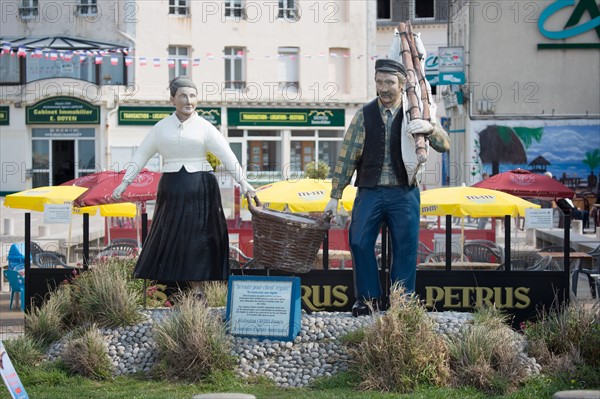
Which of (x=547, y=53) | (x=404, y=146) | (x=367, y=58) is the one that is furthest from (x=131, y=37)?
(x=404, y=146)

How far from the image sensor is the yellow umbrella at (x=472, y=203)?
15.3m

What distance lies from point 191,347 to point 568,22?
30593 millimetres

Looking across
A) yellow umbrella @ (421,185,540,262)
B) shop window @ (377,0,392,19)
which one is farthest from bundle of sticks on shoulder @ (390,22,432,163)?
shop window @ (377,0,392,19)

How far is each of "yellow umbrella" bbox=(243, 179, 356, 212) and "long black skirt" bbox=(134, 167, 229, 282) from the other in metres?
6.52

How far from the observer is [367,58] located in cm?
4172

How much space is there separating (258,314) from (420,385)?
171 centimetres

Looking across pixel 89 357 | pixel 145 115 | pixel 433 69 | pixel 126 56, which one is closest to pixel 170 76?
pixel 145 115

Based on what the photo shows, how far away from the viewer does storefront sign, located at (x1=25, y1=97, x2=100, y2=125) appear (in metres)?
40.5

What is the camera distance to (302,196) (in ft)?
54.9

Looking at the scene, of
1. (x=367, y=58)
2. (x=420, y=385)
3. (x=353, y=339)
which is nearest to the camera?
(x=420, y=385)

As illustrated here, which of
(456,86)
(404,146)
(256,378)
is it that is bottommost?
(256,378)

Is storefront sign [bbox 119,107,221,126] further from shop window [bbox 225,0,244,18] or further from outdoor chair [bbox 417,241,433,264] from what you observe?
outdoor chair [bbox 417,241,433,264]

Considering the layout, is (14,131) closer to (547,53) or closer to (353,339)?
(547,53)

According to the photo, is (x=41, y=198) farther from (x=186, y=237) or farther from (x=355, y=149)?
(x=355, y=149)
